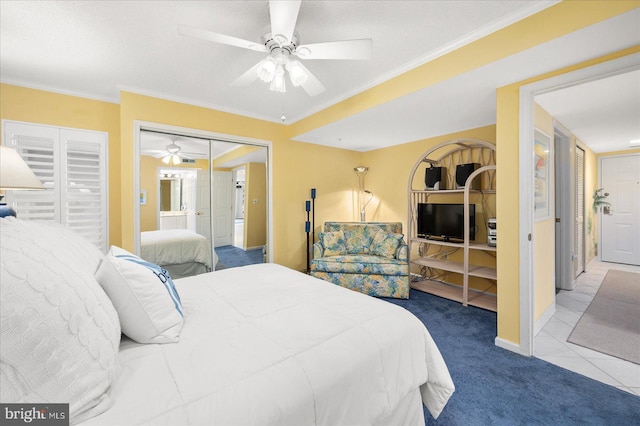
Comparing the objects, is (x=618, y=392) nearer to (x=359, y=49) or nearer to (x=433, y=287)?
(x=433, y=287)

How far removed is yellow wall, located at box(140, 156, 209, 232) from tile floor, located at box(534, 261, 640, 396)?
4117 mm

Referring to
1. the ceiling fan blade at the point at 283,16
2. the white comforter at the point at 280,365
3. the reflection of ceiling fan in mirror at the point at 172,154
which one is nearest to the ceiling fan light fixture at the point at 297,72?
the ceiling fan blade at the point at 283,16

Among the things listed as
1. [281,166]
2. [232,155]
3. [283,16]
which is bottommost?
[281,166]

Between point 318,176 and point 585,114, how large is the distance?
3.53m

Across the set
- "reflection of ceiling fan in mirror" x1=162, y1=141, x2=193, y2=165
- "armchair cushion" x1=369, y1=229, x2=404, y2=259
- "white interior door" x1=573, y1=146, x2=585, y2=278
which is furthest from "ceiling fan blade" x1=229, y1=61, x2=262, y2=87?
"white interior door" x1=573, y1=146, x2=585, y2=278

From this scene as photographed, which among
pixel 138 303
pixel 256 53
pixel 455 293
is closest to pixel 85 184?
pixel 256 53

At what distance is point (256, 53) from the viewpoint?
7.43 feet

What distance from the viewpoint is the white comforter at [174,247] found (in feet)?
10.2

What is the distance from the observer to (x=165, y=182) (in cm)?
331

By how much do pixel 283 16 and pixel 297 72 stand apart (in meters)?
0.44

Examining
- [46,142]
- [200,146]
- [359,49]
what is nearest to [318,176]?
[200,146]

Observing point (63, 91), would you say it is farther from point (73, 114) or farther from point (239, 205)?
point (239, 205)

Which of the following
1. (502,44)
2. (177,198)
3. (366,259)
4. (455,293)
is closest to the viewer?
(502,44)

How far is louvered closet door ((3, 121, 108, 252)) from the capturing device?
275 cm
